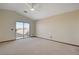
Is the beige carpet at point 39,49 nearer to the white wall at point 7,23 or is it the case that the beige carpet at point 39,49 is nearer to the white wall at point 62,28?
the white wall at point 62,28

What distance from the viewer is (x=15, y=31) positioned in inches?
252

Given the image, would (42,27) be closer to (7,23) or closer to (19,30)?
(19,30)

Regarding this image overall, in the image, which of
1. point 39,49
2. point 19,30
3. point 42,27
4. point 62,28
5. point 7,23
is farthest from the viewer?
point 42,27

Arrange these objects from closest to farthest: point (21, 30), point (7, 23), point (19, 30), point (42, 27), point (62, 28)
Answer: point (62, 28)
point (7, 23)
point (21, 30)
point (19, 30)
point (42, 27)

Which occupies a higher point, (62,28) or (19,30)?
(62,28)

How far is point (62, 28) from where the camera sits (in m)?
5.35

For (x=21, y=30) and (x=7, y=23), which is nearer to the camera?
(x=7, y=23)

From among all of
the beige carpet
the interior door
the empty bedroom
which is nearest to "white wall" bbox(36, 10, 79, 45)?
the empty bedroom

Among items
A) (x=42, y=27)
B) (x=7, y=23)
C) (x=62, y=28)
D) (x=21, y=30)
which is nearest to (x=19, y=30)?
(x=21, y=30)

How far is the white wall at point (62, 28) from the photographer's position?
4.59 m

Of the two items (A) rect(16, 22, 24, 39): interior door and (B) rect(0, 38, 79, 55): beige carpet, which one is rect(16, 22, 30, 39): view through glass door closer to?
(A) rect(16, 22, 24, 39): interior door

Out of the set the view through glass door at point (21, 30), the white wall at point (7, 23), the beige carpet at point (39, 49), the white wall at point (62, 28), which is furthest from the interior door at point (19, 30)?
the beige carpet at point (39, 49)

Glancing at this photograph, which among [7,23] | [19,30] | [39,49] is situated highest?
[7,23]
